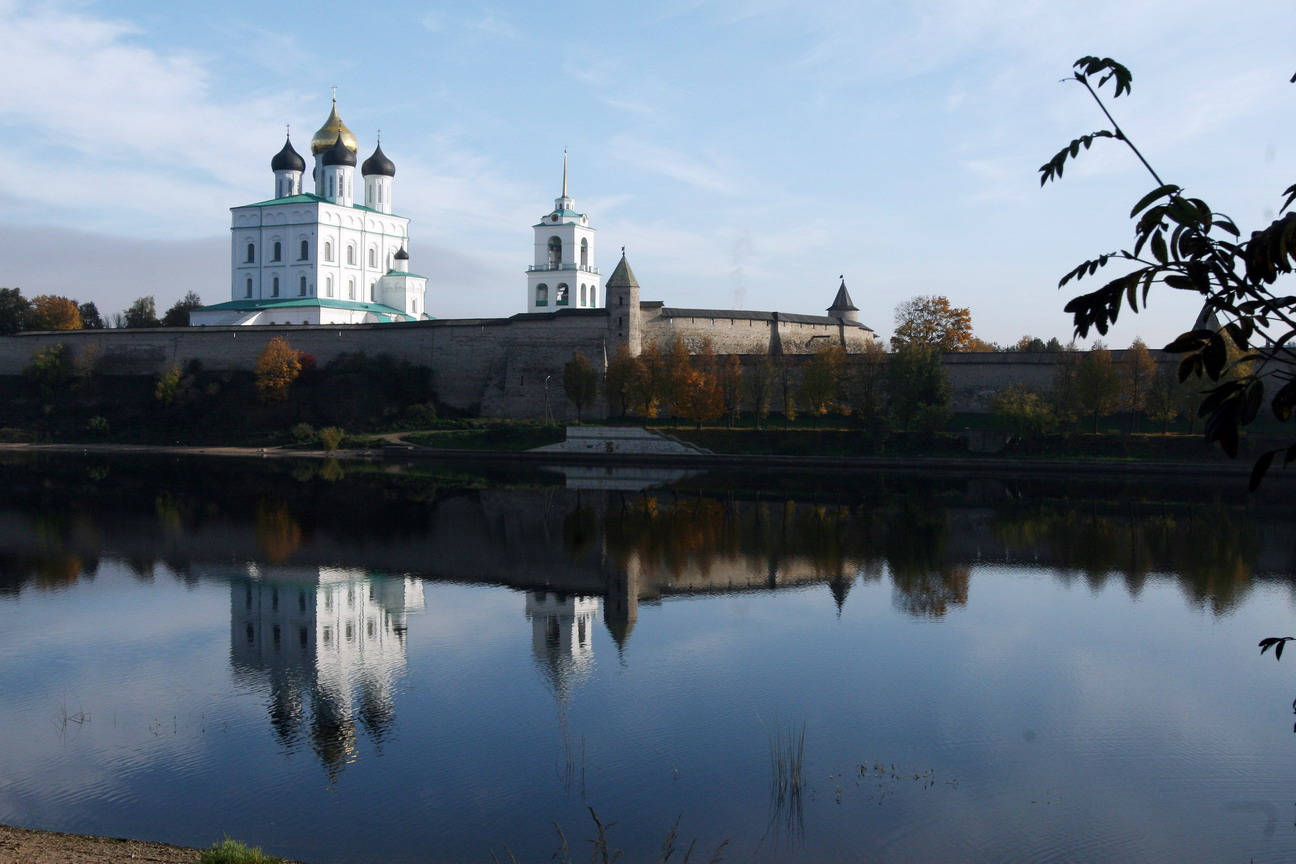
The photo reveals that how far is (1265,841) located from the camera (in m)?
6.16

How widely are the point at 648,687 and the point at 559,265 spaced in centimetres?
4585

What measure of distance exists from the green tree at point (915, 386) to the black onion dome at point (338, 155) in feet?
91.1

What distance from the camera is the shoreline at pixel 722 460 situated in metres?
27.7

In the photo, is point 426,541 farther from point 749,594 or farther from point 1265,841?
point 1265,841

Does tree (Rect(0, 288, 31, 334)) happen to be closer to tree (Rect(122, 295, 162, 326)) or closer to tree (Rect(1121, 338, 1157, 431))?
tree (Rect(122, 295, 162, 326))

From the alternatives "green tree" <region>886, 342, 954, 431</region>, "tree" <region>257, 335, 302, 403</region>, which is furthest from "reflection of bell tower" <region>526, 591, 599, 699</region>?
"tree" <region>257, 335, 302, 403</region>

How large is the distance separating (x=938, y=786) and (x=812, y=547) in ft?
30.9

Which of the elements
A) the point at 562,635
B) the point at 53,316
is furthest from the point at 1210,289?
the point at 53,316

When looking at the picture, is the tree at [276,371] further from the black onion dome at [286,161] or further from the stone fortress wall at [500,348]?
the black onion dome at [286,161]

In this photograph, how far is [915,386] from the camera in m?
31.6

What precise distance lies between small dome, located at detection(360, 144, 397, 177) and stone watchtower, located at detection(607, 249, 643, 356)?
1839 centimetres

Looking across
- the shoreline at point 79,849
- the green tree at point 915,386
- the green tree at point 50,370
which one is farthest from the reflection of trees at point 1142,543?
the green tree at point 50,370

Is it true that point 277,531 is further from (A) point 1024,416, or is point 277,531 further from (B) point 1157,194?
(A) point 1024,416

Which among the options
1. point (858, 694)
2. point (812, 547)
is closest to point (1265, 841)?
point (858, 694)
